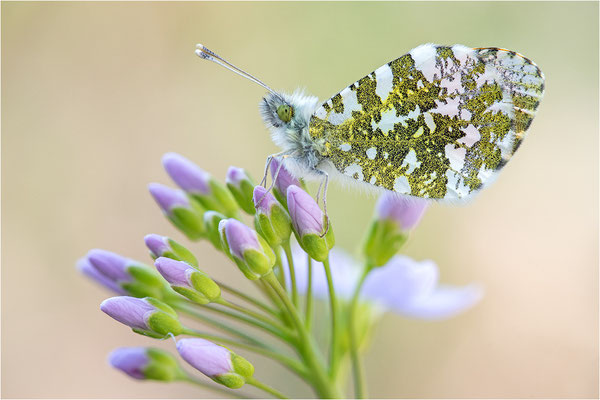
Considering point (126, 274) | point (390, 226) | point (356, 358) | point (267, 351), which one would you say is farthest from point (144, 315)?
point (390, 226)

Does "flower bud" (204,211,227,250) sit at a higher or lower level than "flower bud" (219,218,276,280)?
higher

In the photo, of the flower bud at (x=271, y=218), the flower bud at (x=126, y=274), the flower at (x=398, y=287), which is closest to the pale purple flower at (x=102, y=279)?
the flower bud at (x=126, y=274)

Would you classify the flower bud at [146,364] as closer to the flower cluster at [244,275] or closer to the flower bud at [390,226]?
the flower cluster at [244,275]

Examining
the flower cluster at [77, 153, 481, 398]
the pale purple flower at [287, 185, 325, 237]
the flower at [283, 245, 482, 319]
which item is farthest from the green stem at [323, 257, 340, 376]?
the flower at [283, 245, 482, 319]

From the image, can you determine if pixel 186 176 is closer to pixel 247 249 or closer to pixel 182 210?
pixel 182 210

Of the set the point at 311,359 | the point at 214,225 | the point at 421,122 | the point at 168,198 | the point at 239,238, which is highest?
the point at 421,122

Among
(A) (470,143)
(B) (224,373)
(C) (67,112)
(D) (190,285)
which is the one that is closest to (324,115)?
(A) (470,143)

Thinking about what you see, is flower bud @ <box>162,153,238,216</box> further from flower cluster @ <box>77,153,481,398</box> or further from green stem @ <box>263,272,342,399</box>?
green stem @ <box>263,272,342,399</box>
